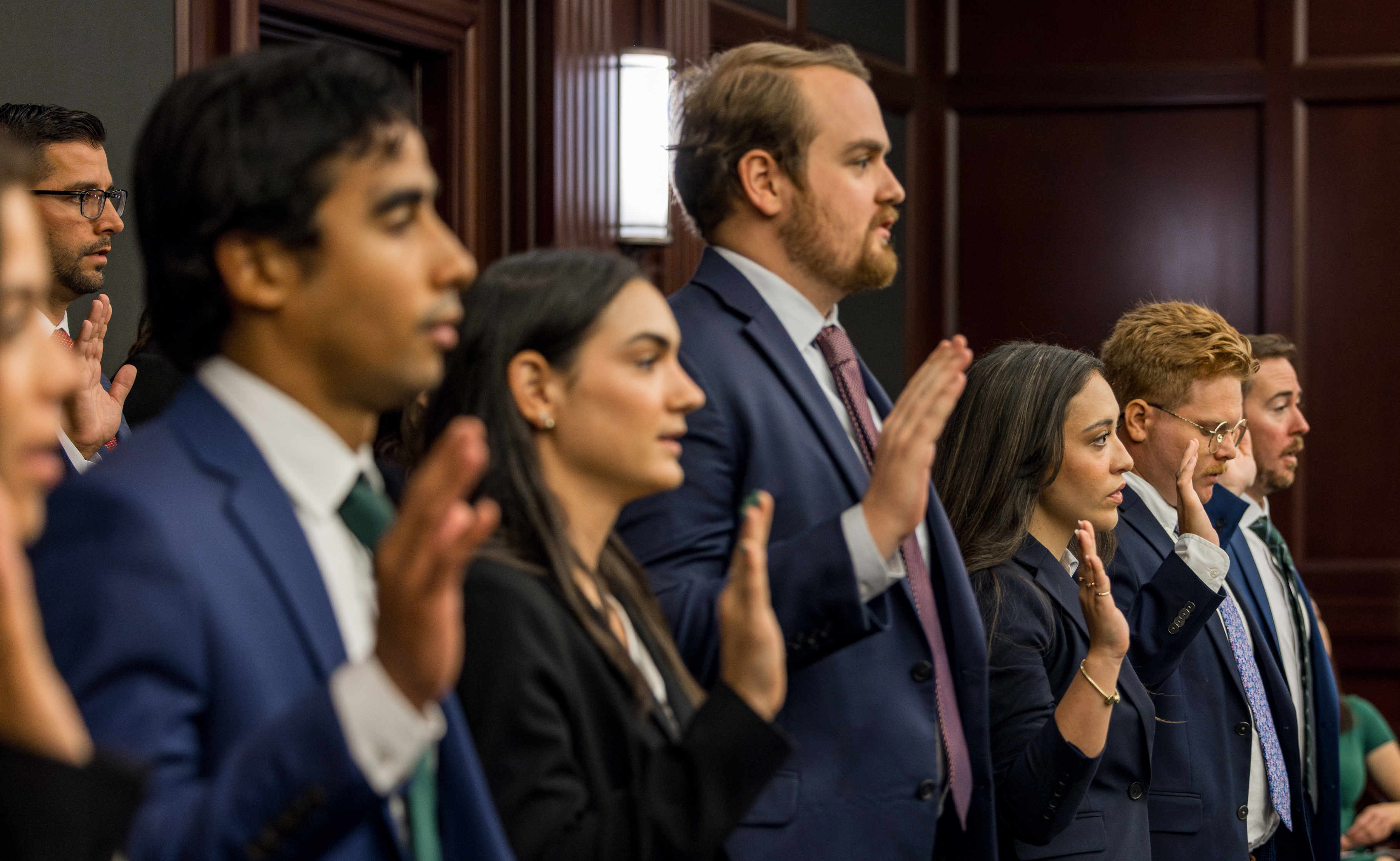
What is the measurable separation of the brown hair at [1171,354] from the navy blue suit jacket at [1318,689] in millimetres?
255

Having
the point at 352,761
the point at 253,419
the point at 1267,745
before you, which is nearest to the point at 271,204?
the point at 253,419

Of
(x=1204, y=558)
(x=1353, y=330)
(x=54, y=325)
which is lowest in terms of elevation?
(x=1204, y=558)

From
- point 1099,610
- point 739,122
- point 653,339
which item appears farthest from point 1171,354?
point 653,339

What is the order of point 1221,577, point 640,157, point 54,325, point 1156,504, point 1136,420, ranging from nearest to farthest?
point 1221,577
point 54,325
point 1156,504
point 1136,420
point 640,157

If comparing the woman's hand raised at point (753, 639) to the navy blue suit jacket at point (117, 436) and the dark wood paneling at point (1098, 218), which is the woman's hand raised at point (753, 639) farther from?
the dark wood paneling at point (1098, 218)

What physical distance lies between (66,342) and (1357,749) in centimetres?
369

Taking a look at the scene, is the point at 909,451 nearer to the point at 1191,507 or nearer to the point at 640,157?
the point at 1191,507

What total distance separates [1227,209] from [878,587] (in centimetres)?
457

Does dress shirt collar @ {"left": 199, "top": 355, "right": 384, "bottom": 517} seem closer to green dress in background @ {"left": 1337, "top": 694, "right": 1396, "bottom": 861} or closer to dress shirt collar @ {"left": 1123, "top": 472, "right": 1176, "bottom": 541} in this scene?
dress shirt collar @ {"left": 1123, "top": 472, "right": 1176, "bottom": 541}

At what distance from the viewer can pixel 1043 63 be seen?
607 centimetres

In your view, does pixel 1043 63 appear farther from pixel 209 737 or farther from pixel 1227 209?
pixel 209 737

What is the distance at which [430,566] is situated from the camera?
3.29 feet

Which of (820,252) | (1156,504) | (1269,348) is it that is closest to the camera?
(820,252)

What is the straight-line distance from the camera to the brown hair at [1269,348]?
4039 mm
